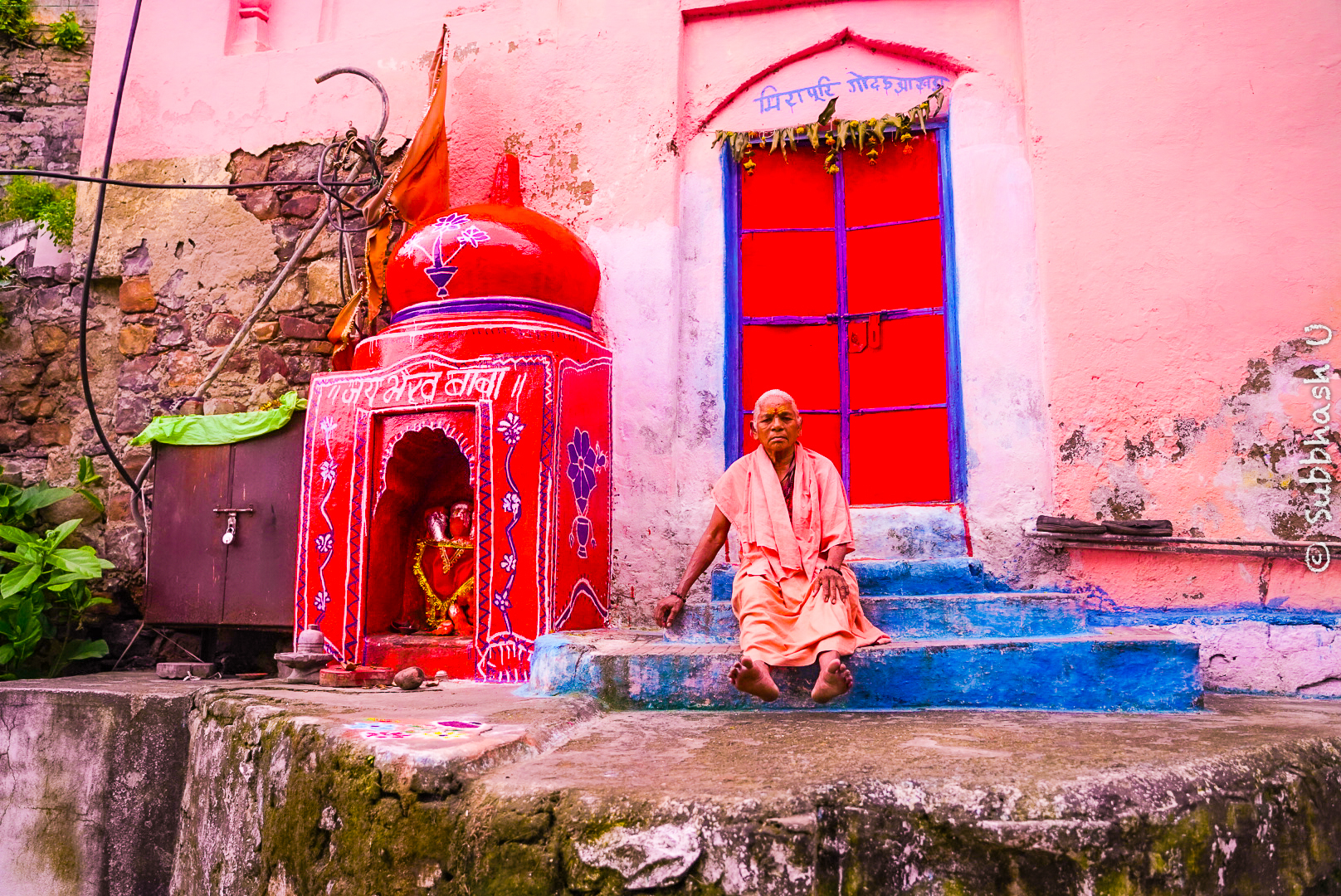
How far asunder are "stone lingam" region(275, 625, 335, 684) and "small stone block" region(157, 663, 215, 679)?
547 millimetres

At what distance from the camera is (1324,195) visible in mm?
4418

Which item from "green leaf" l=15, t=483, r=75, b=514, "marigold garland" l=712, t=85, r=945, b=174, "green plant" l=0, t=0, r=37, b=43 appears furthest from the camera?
"green plant" l=0, t=0, r=37, b=43

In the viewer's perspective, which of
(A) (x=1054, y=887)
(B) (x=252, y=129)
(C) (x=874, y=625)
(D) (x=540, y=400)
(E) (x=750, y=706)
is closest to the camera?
(A) (x=1054, y=887)

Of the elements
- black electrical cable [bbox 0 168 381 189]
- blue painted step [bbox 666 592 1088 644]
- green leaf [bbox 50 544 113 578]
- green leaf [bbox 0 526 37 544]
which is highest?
A: black electrical cable [bbox 0 168 381 189]

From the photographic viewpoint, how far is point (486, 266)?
4.52 metres

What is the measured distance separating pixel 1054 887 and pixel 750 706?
5.13ft

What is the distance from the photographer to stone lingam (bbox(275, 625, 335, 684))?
415cm

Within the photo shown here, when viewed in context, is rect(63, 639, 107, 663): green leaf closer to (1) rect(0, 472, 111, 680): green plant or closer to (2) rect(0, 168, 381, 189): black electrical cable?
(1) rect(0, 472, 111, 680): green plant

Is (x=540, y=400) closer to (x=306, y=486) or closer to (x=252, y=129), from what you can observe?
(x=306, y=486)

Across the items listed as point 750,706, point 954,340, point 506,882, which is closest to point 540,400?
point 750,706

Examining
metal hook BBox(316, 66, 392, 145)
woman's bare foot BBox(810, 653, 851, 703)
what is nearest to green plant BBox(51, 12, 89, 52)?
metal hook BBox(316, 66, 392, 145)

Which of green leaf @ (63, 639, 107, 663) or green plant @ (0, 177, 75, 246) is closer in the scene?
green leaf @ (63, 639, 107, 663)

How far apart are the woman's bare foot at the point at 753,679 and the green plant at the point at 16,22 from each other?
6.66 metres

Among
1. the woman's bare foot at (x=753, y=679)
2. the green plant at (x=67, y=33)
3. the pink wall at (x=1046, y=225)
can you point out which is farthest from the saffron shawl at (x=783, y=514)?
the green plant at (x=67, y=33)
